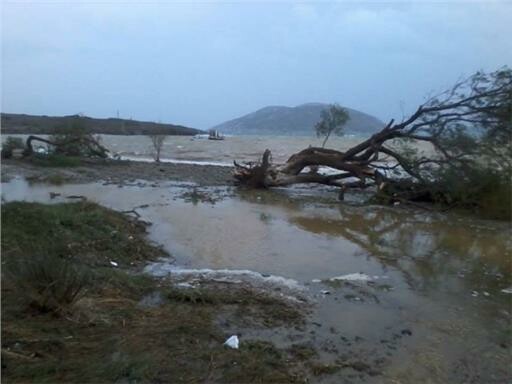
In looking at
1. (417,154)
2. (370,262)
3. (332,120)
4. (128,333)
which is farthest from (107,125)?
(128,333)

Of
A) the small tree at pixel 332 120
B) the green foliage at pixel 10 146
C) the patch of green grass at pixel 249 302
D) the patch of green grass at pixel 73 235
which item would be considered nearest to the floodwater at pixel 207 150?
the small tree at pixel 332 120

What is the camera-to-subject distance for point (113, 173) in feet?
57.1

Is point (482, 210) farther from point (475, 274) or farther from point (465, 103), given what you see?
point (475, 274)

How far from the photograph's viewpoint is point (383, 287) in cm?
604

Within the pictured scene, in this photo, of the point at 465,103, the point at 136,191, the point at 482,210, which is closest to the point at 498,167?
the point at 482,210

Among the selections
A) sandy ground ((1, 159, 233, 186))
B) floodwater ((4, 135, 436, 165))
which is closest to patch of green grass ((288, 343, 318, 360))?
sandy ground ((1, 159, 233, 186))

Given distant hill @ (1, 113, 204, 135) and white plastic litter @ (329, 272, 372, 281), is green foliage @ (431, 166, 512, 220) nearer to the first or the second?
Answer: white plastic litter @ (329, 272, 372, 281)

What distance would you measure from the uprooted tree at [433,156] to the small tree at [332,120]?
6.27 metres

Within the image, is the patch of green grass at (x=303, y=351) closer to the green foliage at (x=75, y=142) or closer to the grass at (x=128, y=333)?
A: the grass at (x=128, y=333)

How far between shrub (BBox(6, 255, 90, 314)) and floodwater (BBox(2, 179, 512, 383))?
163 cm

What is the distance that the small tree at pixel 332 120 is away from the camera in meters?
22.1

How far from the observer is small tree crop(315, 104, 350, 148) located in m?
22.1

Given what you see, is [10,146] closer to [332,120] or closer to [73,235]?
[332,120]

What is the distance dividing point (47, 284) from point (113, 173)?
45.4 feet
